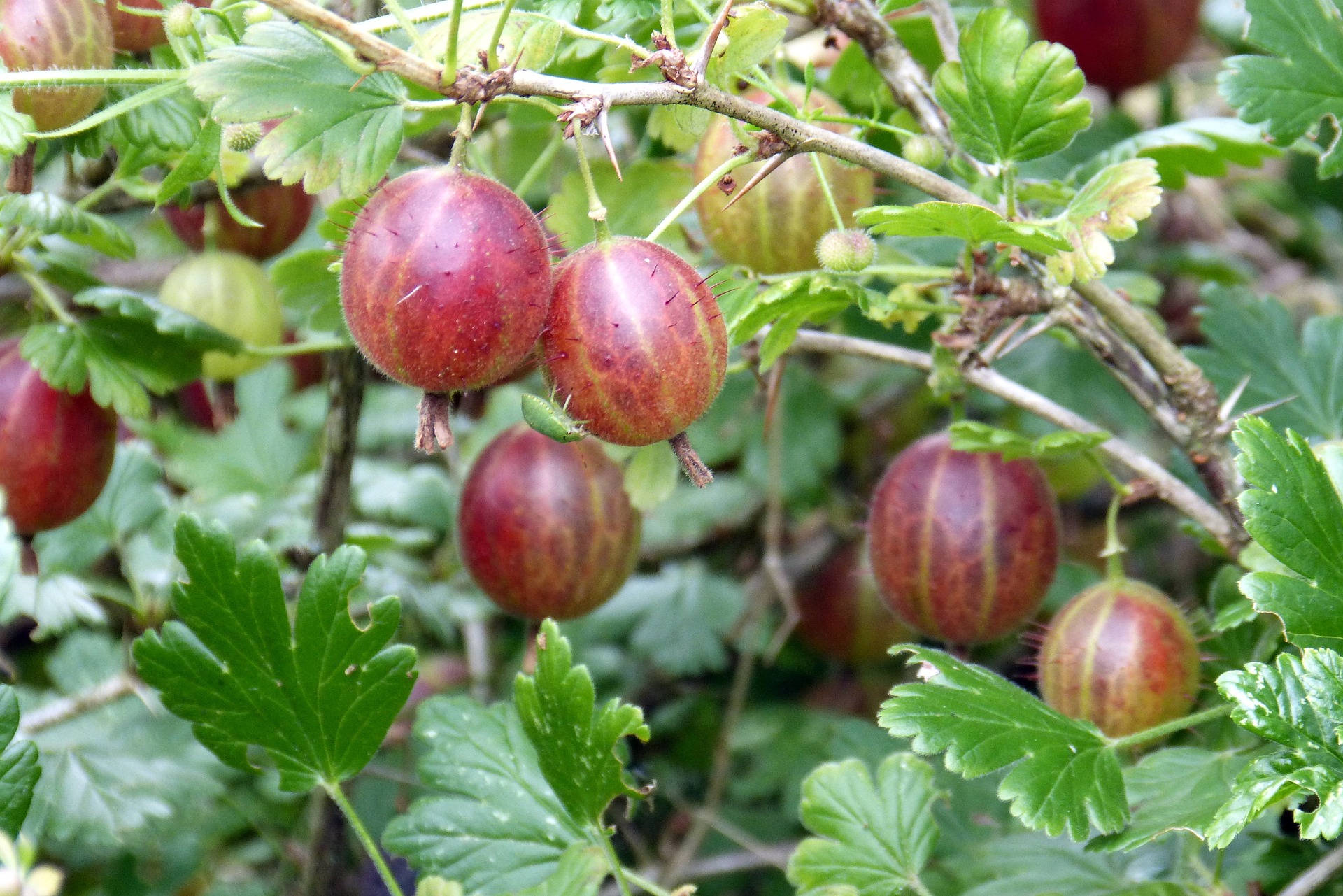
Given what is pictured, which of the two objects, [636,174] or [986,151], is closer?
[986,151]

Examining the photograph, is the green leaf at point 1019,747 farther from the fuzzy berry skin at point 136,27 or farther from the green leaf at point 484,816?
the fuzzy berry skin at point 136,27

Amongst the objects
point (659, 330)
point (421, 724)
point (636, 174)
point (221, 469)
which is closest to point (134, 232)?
point (221, 469)

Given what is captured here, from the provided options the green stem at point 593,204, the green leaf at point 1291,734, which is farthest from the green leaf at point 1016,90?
the green leaf at point 1291,734

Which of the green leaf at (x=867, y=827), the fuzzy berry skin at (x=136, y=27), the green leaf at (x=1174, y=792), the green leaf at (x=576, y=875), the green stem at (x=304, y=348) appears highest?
the fuzzy berry skin at (x=136, y=27)

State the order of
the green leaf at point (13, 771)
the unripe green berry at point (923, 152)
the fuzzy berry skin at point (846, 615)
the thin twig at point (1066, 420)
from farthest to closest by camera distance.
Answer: the fuzzy berry skin at point (846, 615) → the thin twig at point (1066, 420) → the unripe green berry at point (923, 152) → the green leaf at point (13, 771)

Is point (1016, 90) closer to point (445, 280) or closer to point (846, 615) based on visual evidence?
point (445, 280)

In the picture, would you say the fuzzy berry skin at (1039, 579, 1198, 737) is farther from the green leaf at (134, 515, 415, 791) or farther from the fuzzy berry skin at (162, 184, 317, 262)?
the fuzzy berry skin at (162, 184, 317, 262)

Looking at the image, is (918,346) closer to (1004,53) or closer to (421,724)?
(1004,53)
